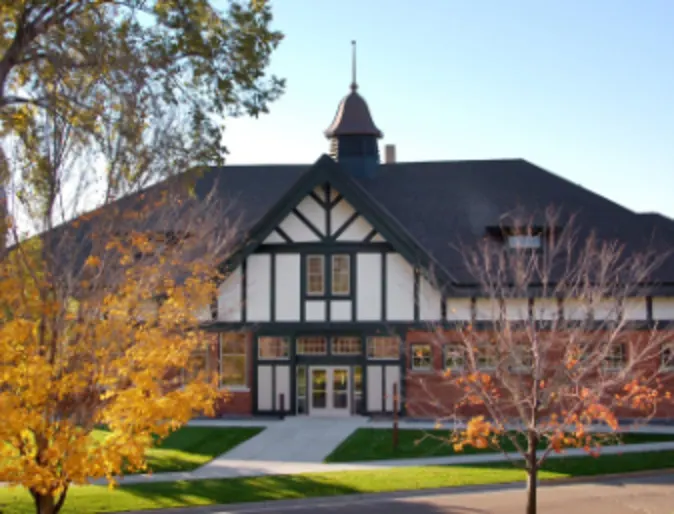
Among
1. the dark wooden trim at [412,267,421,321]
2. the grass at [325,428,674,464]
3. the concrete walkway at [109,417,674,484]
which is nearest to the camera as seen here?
the concrete walkway at [109,417,674,484]

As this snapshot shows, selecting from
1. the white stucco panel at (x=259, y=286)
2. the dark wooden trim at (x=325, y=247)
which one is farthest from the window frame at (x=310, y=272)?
the white stucco panel at (x=259, y=286)

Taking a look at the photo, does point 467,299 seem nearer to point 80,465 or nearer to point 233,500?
point 233,500

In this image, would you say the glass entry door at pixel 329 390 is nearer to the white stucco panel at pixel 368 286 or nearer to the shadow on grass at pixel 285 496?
the white stucco panel at pixel 368 286

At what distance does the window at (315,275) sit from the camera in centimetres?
2461

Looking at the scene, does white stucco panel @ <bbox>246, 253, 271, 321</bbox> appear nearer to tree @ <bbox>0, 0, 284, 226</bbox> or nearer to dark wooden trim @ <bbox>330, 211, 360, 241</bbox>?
dark wooden trim @ <bbox>330, 211, 360, 241</bbox>

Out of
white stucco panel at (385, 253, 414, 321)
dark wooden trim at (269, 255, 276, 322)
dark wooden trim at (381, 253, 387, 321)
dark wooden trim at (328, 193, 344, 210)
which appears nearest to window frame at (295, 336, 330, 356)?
dark wooden trim at (269, 255, 276, 322)

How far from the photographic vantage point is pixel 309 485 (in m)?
16.5

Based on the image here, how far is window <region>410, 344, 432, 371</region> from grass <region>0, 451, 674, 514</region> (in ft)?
20.5

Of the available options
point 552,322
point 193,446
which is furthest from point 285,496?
point 552,322

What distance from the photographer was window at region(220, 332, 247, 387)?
82.3 ft

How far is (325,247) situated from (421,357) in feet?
14.7

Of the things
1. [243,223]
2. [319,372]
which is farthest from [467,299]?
[243,223]

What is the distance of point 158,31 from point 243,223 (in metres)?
15.3

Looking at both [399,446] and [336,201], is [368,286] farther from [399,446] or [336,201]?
[399,446]
